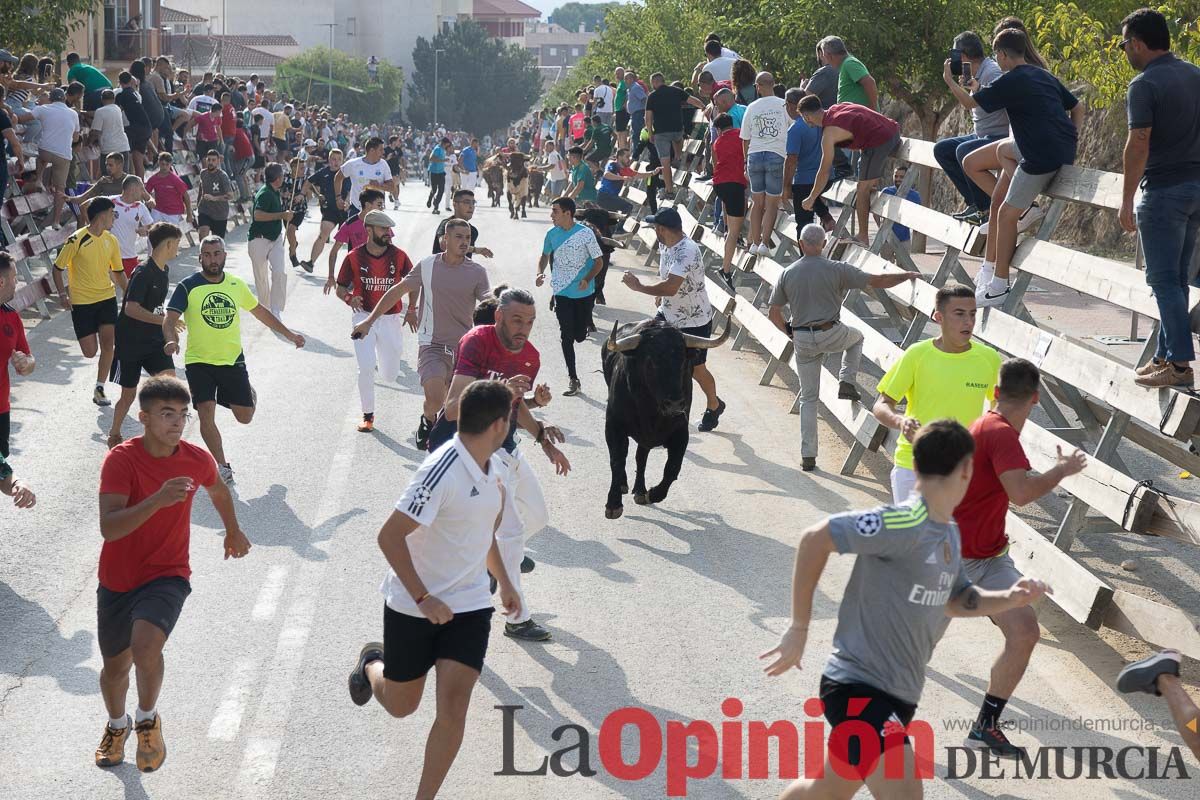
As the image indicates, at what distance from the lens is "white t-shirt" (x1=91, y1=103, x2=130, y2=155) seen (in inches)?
894

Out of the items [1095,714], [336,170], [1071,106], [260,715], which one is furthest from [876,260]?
[336,170]

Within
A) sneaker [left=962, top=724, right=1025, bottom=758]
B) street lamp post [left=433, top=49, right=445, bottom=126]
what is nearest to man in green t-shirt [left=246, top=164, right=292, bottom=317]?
sneaker [left=962, top=724, right=1025, bottom=758]

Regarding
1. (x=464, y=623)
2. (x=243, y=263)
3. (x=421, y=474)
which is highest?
(x=421, y=474)

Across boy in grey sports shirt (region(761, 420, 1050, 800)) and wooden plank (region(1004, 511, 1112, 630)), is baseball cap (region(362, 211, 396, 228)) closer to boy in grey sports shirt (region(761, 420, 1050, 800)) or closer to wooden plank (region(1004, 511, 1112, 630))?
wooden plank (region(1004, 511, 1112, 630))

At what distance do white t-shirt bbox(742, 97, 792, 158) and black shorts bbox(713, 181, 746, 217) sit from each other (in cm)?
159

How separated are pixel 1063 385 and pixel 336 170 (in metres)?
14.7

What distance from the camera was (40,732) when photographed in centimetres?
680

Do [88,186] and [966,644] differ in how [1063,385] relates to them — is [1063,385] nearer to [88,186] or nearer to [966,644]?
[966,644]

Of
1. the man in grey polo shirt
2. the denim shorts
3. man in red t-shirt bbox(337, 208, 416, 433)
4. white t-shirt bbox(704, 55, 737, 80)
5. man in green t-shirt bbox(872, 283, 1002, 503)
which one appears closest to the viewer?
man in green t-shirt bbox(872, 283, 1002, 503)

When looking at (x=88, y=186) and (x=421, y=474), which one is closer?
(x=421, y=474)

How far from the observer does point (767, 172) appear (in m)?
16.4

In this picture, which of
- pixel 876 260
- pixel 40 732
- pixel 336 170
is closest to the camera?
pixel 40 732

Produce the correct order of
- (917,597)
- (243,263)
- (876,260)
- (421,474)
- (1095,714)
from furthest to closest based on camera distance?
(243,263)
(876,260)
(1095,714)
(421,474)
(917,597)

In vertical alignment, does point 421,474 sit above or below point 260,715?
above
